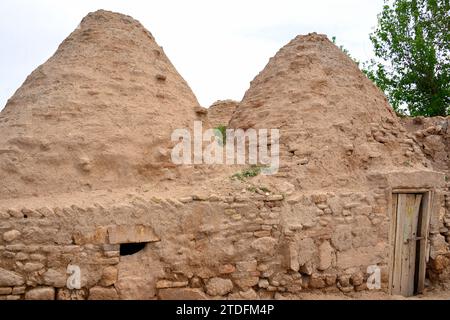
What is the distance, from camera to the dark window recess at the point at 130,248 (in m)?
5.09

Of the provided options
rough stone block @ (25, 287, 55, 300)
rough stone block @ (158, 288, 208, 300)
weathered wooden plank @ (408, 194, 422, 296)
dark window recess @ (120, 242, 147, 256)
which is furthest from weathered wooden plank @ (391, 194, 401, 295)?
rough stone block @ (25, 287, 55, 300)

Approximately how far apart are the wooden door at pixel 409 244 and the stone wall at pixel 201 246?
0.42 m

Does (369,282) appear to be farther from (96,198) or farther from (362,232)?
(96,198)

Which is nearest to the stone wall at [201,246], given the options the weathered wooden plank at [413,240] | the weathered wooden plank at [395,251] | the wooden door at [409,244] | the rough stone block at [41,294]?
the rough stone block at [41,294]

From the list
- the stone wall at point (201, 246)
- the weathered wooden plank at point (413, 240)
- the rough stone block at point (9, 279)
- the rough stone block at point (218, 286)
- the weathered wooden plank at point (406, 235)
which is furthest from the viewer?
the weathered wooden plank at point (413, 240)

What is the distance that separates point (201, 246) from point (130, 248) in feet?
2.81

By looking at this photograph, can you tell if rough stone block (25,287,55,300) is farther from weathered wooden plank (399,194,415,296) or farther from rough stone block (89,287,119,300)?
weathered wooden plank (399,194,415,296)

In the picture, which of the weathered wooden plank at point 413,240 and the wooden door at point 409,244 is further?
the weathered wooden plank at point 413,240

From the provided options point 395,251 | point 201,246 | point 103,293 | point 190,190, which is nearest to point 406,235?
point 395,251

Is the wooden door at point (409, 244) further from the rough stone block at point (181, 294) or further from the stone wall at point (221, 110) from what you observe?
the stone wall at point (221, 110)

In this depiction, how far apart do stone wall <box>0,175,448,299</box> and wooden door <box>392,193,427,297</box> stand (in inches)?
16.5

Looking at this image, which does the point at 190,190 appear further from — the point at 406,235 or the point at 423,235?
the point at 423,235
